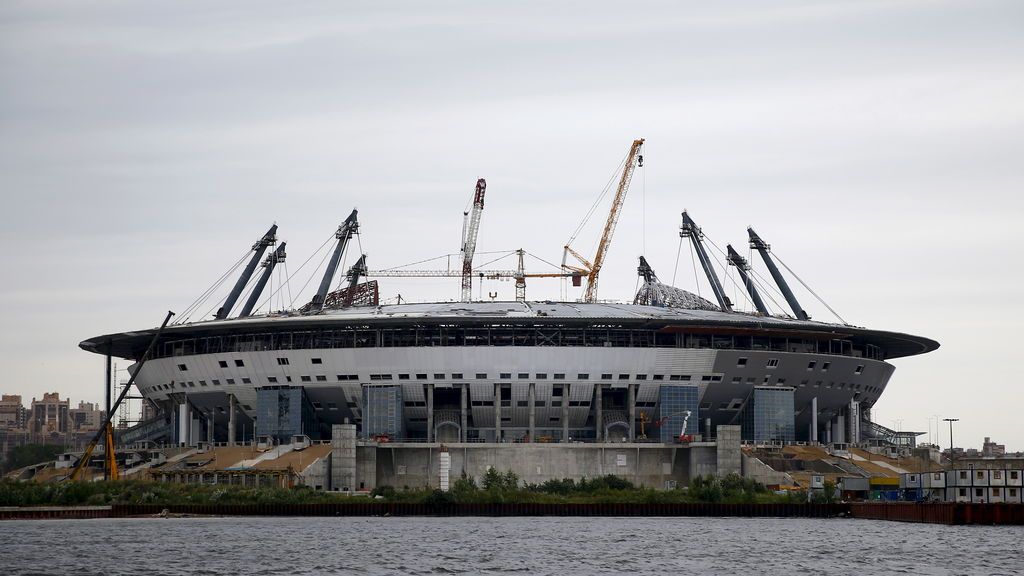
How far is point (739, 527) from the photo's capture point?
342ft

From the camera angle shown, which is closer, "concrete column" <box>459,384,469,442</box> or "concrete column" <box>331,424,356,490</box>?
"concrete column" <box>331,424,356,490</box>

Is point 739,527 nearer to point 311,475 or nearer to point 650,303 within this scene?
point 311,475

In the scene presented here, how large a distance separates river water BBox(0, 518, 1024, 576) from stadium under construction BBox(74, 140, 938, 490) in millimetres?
30431

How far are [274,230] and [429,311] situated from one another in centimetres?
3643

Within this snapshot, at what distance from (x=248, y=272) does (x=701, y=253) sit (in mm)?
50052

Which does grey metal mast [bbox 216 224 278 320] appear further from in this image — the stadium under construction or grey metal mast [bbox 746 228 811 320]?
grey metal mast [bbox 746 228 811 320]

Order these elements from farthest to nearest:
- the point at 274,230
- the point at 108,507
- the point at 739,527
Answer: the point at 274,230 → the point at 108,507 → the point at 739,527

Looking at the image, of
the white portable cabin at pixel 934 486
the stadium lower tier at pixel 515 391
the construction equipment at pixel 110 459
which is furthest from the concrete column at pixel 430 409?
the white portable cabin at pixel 934 486

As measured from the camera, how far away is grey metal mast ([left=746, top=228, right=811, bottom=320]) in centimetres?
17400

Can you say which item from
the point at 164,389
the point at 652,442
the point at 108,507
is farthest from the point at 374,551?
the point at 164,389

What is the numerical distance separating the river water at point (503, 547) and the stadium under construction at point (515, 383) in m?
30.4

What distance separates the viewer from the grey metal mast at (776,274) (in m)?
174

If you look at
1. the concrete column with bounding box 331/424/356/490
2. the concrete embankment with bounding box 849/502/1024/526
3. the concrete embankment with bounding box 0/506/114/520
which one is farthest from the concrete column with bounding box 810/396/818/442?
the concrete embankment with bounding box 0/506/114/520

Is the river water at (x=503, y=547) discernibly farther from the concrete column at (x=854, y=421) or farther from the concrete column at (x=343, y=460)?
the concrete column at (x=854, y=421)
